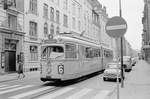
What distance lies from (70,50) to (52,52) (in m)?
1.23

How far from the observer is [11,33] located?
2400cm

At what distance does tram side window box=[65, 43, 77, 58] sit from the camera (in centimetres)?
1381

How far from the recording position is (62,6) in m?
39.0

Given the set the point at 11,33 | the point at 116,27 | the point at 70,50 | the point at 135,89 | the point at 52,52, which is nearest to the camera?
the point at 116,27

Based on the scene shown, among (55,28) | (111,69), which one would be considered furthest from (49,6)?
(111,69)

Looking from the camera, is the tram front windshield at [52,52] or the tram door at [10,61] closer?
the tram front windshield at [52,52]

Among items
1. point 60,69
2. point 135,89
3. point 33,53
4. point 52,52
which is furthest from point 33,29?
point 135,89

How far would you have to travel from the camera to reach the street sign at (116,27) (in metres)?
6.93

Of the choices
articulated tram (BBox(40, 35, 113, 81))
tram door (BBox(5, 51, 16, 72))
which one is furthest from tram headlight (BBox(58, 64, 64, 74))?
tram door (BBox(5, 51, 16, 72))

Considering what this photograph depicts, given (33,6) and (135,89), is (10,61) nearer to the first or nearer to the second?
(33,6)

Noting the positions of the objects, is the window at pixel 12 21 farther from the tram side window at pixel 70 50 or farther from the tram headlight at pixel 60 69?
the tram headlight at pixel 60 69

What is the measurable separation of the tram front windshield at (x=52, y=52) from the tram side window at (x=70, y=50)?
1.33ft

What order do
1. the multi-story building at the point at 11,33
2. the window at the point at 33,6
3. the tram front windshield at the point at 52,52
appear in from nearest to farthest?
the tram front windshield at the point at 52,52, the multi-story building at the point at 11,33, the window at the point at 33,6

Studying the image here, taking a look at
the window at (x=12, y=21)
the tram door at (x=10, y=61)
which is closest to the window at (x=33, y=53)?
the tram door at (x=10, y=61)
